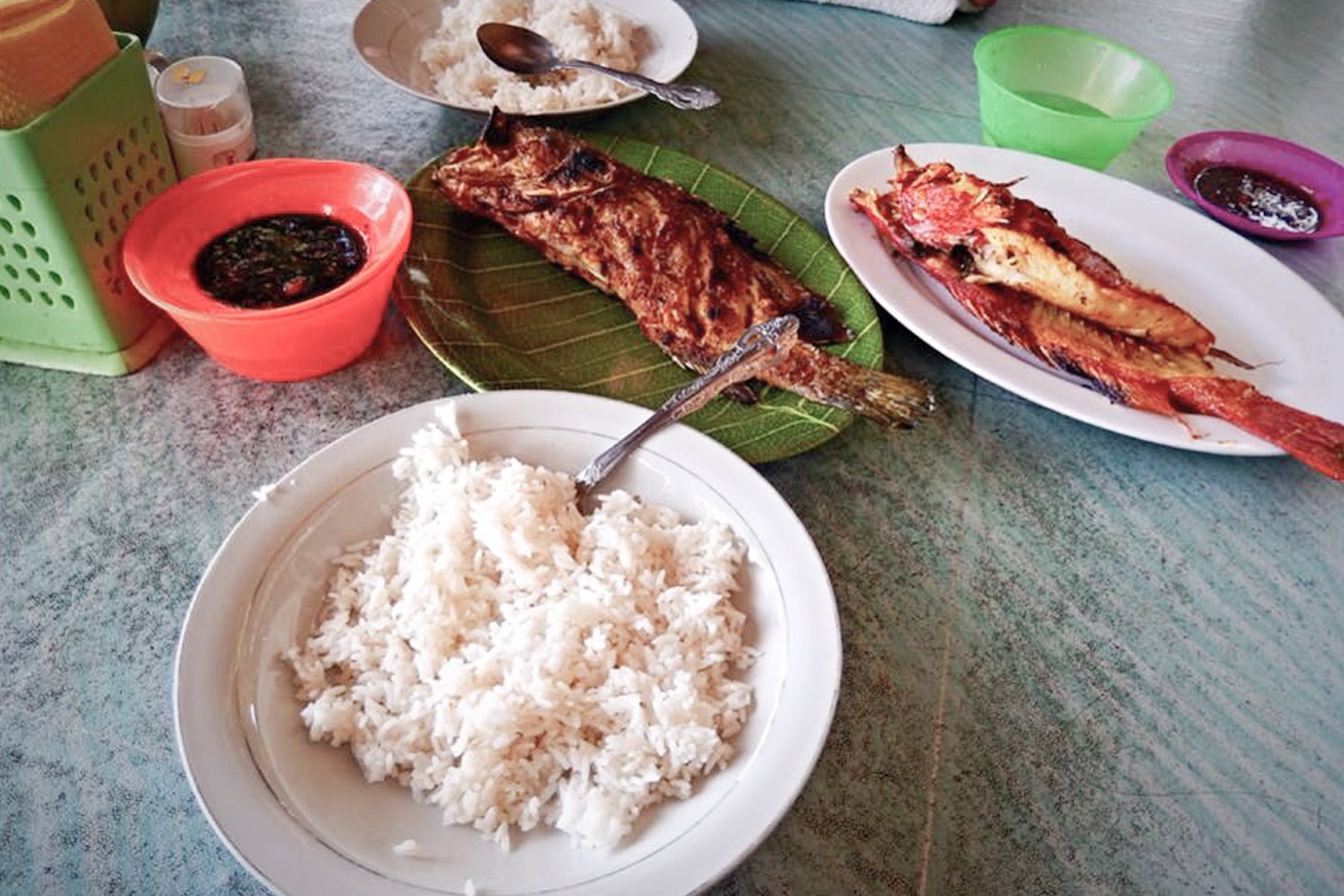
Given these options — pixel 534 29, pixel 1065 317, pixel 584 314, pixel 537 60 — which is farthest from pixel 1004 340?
pixel 534 29

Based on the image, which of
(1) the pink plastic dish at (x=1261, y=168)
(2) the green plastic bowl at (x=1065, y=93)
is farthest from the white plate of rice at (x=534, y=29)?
(1) the pink plastic dish at (x=1261, y=168)

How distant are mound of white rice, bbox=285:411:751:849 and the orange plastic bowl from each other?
0.97ft

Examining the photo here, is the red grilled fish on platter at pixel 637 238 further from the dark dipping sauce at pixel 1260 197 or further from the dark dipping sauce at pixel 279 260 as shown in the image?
the dark dipping sauce at pixel 1260 197

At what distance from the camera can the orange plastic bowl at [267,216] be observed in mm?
1246

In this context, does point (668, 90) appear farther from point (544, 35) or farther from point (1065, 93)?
point (1065, 93)

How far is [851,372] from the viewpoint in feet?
4.62

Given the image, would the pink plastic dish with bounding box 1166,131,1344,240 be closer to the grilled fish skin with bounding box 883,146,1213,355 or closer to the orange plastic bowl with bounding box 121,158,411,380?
the grilled fish skin with bounding box 883,146,1213,355

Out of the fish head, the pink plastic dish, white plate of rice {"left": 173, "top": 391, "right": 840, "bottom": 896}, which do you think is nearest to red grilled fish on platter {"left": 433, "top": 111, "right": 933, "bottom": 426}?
the fish head

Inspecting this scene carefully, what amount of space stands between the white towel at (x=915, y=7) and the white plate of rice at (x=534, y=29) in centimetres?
65

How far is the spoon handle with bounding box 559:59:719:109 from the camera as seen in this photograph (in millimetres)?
1814

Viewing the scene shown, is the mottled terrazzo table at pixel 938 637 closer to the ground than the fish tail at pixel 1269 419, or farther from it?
closer to the ground

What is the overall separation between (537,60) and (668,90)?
0.33 meters

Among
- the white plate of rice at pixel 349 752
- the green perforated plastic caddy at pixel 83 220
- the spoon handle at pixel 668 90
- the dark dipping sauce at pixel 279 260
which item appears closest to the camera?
the white plate of rice at pixel 349 752

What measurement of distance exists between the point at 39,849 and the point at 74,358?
74 centimetres
